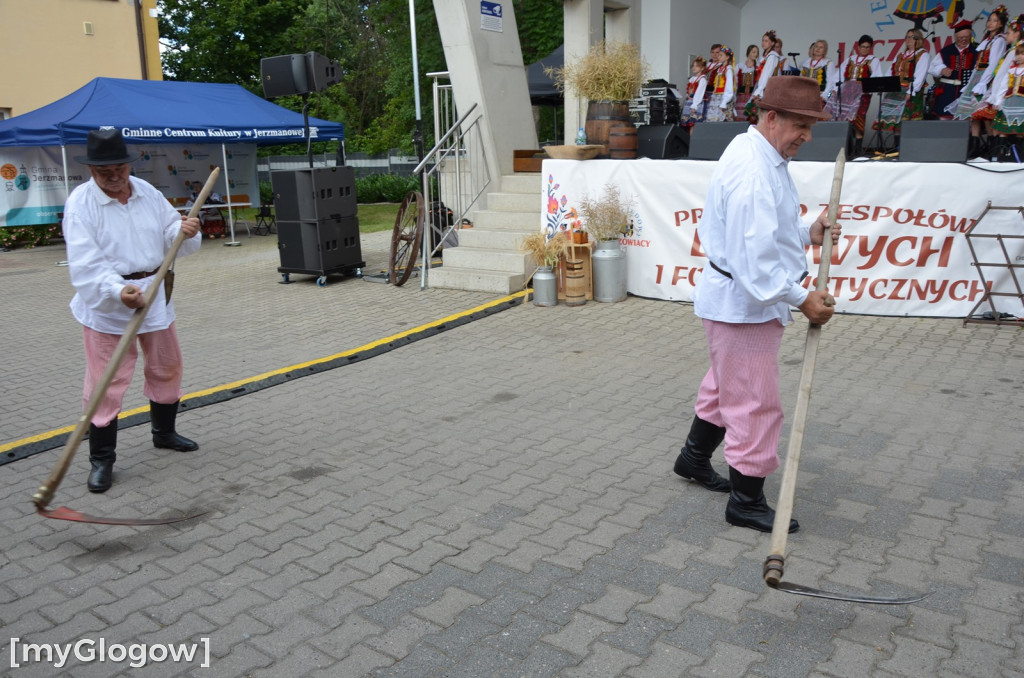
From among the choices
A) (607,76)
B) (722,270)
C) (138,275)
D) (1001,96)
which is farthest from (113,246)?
(1001,96)

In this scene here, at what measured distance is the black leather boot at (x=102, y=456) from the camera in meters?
4.43

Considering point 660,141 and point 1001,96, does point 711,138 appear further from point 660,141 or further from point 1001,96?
point 1001,96

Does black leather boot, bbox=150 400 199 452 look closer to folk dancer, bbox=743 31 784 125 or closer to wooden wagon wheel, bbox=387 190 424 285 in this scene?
wooden wagon wheel, bbox=387 190 424 285

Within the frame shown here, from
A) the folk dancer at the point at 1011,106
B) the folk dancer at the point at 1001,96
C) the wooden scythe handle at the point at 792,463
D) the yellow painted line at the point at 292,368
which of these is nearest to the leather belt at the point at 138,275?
the yellow painted line at the point at 292,368

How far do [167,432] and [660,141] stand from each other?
7.58 metres

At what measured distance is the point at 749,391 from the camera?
3.59 m

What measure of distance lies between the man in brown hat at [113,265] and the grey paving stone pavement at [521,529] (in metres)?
0.48

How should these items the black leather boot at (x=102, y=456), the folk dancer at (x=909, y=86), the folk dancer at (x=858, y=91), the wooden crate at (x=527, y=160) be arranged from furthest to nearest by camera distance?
1. the folk dancer at (x=858, y=91)
2. the folk dancer at (x=909, y=86)
3. the wooden crate at (x=527, y=160)
4. the black leather boot at (x=102, y=456)

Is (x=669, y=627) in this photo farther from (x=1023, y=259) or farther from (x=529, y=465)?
(x=1023, y=259)

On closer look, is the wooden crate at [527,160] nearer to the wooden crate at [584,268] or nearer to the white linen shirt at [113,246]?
the wooden crate at [584,268]

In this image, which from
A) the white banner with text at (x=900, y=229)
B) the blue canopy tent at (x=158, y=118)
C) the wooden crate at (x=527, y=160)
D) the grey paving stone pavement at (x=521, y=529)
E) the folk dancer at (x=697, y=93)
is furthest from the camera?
Result: the blue canopy tent at (x=158, y=118)

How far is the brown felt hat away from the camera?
337cm

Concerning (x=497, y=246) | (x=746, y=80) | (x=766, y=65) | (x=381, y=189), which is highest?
(x=766, y=65)

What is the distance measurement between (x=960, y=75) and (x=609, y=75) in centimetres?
551
